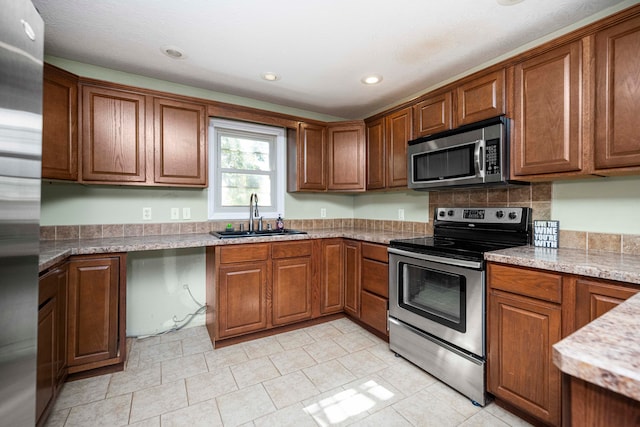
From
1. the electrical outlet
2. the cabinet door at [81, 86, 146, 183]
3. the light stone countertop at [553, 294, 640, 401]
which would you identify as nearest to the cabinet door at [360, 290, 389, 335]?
the light stone countertop at [553, 294, 640, 401]

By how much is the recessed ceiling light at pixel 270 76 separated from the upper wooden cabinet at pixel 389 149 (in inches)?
43.5

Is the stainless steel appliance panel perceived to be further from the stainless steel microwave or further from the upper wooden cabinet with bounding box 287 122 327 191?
the upper wooden cabinet with bounding box 287 122 327 191

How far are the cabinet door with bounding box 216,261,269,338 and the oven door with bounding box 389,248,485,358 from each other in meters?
1.13

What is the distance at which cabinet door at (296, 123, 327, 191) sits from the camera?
3.21 m

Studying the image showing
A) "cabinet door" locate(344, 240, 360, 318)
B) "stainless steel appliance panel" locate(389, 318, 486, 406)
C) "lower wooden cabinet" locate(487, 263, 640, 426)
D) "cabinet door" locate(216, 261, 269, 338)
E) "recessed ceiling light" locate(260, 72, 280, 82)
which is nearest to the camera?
"lower wooden cabinet" locate(487, 263, 640, 426)

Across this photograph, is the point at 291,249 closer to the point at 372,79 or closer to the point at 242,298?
the point at 242,298

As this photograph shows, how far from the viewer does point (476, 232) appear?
236 cm

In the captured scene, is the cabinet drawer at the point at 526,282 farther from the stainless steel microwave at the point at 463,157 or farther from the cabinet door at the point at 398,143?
the cabinet door at the point at 398,143

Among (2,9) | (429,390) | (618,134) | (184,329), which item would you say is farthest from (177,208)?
(618,134)

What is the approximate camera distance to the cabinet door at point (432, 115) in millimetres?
2350

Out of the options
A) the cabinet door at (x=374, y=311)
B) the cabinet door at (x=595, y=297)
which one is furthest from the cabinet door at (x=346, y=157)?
the cabinet door at (x=595, y=297)

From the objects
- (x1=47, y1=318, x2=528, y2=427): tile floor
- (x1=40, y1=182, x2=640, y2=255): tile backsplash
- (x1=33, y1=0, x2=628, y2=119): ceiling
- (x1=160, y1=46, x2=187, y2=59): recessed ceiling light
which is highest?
(x1=33, y1=0, x2=628, y2=119): ceiling

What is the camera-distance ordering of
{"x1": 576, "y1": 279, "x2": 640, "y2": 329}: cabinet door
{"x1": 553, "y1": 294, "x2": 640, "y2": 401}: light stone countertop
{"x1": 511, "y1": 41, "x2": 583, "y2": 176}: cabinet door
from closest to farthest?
{"x1": 553, "y1": 294, "x2": 640, "y2": 401}: light stone countertop < {"x1": 576, "y1": 279, "x2": 640, "y2": 329}: cabinet door < {"x1": 511, "y1": 41, "x2": 583, "y2": 176}: cabinet door

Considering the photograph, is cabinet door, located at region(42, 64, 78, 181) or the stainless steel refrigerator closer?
the stainless steel refrigerator
